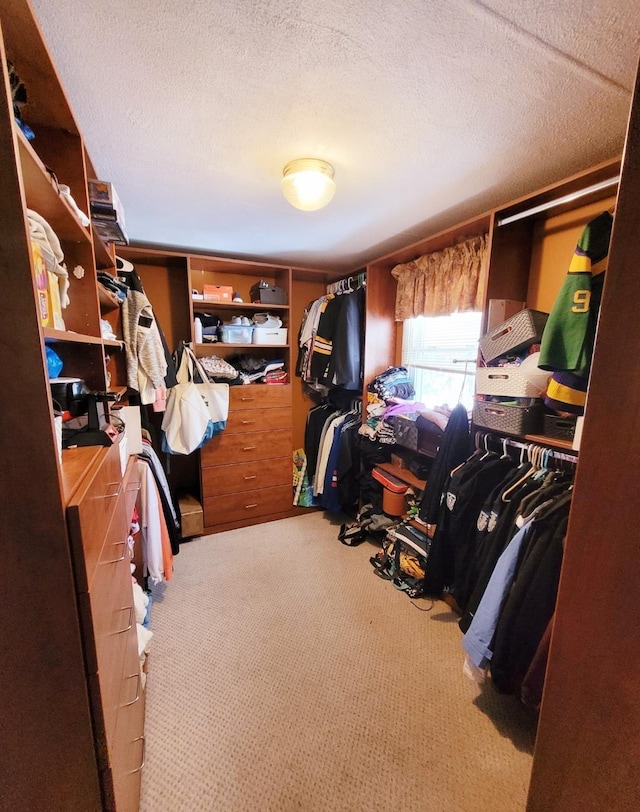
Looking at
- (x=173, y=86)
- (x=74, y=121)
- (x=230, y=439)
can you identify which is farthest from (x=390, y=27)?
(x=230, y=439)

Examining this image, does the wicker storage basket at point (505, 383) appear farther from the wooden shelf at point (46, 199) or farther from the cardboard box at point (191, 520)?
the cardboard box at point (191, 520)

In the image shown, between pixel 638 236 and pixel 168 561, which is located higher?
pixel 638 236

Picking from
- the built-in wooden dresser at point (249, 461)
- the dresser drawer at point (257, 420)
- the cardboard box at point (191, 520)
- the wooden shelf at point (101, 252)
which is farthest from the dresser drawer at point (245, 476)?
the wooden shelf at point (101, 252)

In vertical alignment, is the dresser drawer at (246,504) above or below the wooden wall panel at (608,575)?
below

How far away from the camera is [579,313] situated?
1.25 m

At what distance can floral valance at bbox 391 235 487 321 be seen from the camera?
6.51ft

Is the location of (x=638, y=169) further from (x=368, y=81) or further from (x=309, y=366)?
(x=309, y=366)

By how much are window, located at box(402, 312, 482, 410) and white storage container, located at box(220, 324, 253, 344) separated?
4.45 feet

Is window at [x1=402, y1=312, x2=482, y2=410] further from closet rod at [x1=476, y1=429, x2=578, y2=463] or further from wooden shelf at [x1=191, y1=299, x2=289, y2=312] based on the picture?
wooden shelf at [x1=191, y1=299, x2=289, y2=312]

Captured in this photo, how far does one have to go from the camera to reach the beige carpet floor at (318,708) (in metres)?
1.16

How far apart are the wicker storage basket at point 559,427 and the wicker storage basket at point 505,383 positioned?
124 millimetres

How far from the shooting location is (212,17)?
81 cm

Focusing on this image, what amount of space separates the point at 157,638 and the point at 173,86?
2.46 metres

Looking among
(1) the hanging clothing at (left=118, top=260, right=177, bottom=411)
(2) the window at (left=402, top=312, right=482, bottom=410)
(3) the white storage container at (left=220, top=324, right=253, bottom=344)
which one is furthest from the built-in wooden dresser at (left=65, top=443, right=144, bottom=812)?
(2) the window at (left=402, top=312, right=482, bottom=410)
